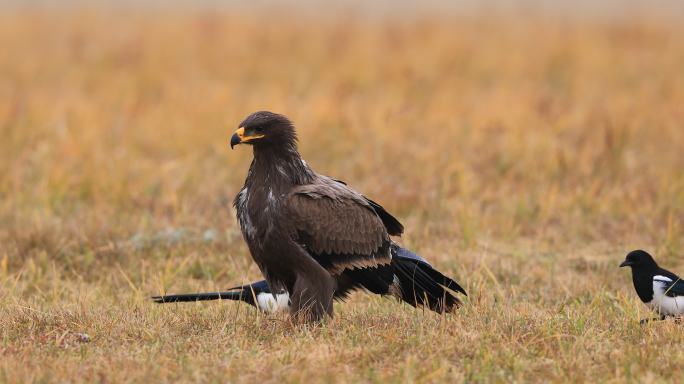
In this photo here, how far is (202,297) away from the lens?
688 cm

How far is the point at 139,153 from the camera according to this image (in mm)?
11727

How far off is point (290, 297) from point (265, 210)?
0.55 meters

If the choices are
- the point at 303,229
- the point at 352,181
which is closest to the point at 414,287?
the point at 303,229

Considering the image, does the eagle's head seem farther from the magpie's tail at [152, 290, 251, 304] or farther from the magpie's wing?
the magpie's wing

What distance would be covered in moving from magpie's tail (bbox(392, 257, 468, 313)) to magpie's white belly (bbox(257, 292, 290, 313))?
66 cm

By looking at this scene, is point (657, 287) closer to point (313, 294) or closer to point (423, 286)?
point (423, 286)

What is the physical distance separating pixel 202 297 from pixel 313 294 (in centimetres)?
89

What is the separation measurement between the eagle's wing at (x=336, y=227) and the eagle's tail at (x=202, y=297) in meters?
0.85

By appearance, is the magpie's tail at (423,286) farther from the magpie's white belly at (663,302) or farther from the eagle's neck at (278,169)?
the magpie's white belly at (663,302)

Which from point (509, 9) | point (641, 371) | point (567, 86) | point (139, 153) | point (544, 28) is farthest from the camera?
point (509, 9)

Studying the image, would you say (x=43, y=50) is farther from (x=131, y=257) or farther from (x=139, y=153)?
(x=131, y=257)

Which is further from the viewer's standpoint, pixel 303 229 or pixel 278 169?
pixel 278 169

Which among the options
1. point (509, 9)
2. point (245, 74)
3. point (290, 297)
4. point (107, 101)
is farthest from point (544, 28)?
point (290, 297)

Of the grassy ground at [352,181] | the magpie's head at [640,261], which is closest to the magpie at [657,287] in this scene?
the magpie's head at [640,261]
